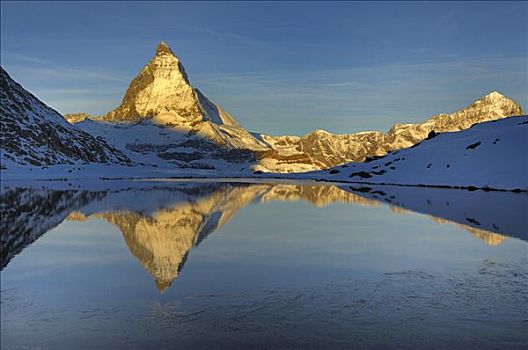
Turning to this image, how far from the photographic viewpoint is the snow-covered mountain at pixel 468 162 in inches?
2815

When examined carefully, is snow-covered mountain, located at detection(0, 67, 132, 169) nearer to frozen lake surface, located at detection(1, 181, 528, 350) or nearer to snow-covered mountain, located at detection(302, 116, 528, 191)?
snow-covered mountain, located at detection(302, 116, 528, 191)

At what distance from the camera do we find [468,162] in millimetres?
81250

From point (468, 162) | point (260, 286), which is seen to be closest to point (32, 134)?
point (468, 162)

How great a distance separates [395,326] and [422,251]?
9.72 metres

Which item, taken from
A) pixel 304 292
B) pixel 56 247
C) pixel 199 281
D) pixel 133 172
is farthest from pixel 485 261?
pixel 133 172

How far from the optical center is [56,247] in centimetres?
1931

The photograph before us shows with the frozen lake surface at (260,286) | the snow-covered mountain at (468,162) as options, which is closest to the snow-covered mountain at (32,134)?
the snow-covered mountain at (468,162)

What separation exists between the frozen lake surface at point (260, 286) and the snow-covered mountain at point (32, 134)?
4319 inches

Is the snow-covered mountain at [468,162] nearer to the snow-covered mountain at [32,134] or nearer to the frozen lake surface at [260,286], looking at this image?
the frozen lake surface at [260,286]

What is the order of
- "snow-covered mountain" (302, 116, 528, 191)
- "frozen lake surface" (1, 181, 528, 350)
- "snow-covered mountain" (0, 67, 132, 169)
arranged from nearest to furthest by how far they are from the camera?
"frozen lake surface" (1, 181, 528, 350)
"snow-covered mountain" (302, 116, 528, 191)
"snow-covered mountain" (0, 67, 132, 169)

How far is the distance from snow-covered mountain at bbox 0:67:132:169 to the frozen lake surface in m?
110

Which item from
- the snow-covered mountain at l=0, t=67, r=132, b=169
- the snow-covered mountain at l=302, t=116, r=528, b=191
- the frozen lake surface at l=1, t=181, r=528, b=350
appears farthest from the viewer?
the snow-covered mountain at l=0, t=67, r=132, b=169

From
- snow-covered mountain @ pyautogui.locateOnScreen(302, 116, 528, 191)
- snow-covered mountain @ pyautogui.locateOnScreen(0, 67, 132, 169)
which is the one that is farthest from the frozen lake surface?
snow-covered mountain @ pyautogui.locateOnScreen(0, 67, 132, 169)

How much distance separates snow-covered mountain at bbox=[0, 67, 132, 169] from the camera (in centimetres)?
13812
